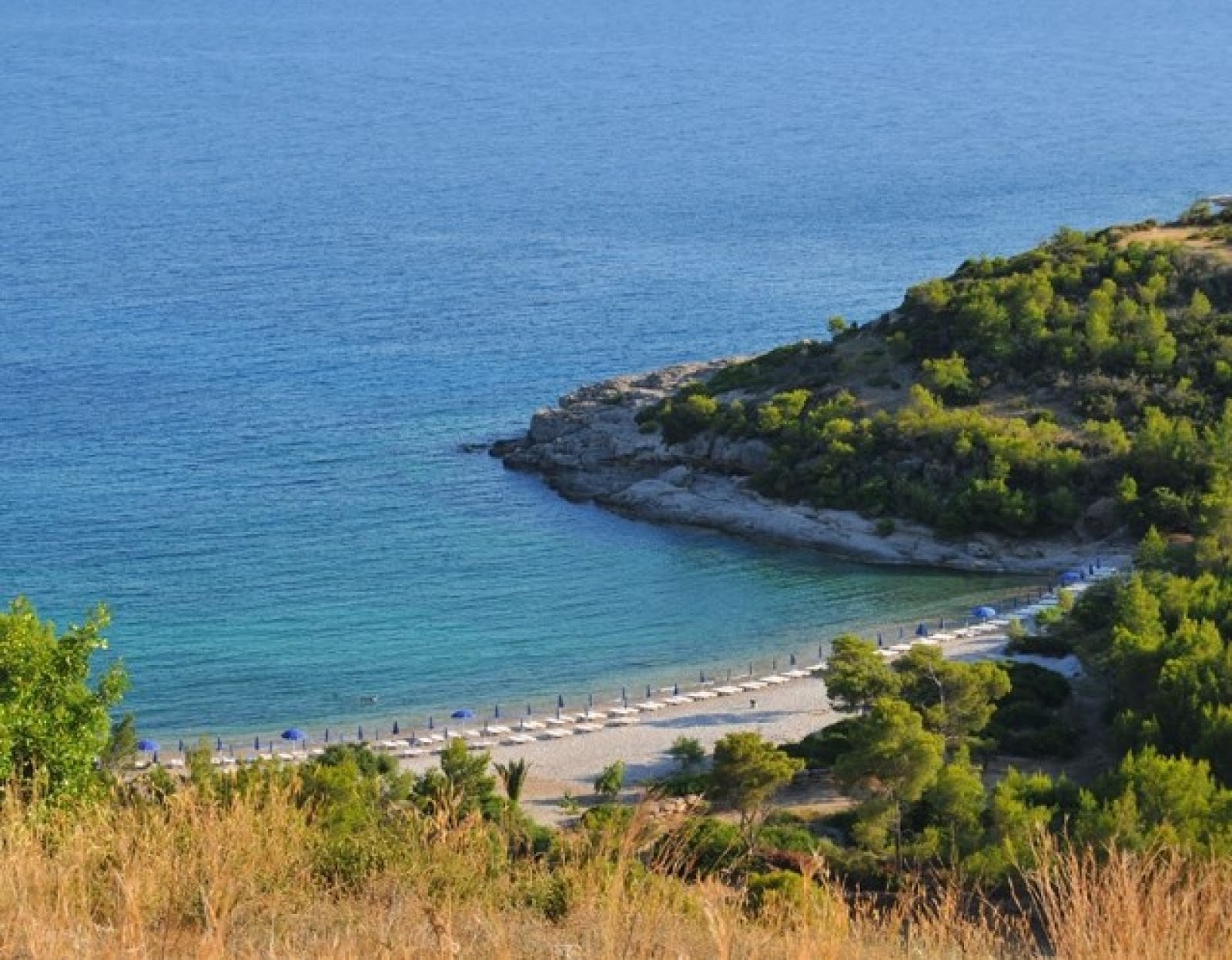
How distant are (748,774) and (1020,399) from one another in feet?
87.4

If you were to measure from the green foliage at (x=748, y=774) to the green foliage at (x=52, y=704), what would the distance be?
1213 centimetres

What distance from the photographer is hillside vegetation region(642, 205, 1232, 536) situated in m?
46.8

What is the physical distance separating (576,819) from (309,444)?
98.8ft

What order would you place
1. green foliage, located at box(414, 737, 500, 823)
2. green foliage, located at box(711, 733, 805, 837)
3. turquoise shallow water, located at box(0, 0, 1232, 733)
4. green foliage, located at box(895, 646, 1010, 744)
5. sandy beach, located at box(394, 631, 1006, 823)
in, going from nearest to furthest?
1. green foliage, located at box(414, 737, 500, 823)
2. green foliage, located at box(711, 733, 805, 837)
3. green foliage, located at box(895, 646, 1010, 744)
4. sandy beach, located at box(394, 631, 1006, 823)
5. turquoise shallow water, located at box(0, 0, 1232, 733)

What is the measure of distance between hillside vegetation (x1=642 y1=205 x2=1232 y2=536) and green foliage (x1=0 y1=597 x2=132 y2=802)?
31.5m

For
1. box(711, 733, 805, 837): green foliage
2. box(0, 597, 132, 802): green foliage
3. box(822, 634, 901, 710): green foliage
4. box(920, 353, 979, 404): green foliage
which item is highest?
box(920, 353, 979, 404): green foliage

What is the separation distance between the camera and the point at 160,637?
41.9 meters

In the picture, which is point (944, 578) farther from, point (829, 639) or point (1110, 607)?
point (1110, 607)

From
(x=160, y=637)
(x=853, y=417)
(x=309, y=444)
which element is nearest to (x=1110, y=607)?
(x=853, y=417)

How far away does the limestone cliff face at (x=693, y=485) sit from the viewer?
45938 millimetres

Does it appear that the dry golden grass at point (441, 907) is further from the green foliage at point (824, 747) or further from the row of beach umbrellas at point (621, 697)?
the row of beach umbrellas at point (621, 697)

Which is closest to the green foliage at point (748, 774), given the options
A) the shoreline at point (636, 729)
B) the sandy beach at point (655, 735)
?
the sandy beach at point (655, 735)

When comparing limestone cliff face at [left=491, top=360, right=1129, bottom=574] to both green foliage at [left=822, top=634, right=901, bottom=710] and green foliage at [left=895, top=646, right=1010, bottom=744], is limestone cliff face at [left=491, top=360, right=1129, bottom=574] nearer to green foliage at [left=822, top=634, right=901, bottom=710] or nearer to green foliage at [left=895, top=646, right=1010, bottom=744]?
green foliage at [left=822, top=634, right=901, bottom=710]

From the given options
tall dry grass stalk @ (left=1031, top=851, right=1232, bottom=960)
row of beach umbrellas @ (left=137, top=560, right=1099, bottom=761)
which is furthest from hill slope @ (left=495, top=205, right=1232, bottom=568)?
tall dry grass stalk @ (left=1031, top=851, right=1232, bottom=960)
